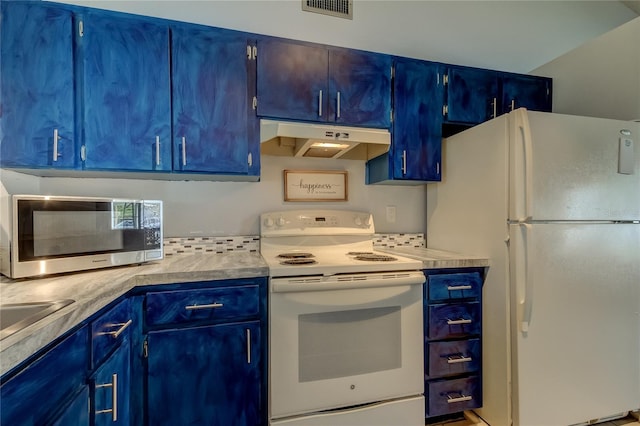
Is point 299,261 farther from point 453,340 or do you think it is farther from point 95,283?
point 453,340

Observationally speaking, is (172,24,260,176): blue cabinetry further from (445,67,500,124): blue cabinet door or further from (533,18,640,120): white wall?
(533,18,640,120): white wall

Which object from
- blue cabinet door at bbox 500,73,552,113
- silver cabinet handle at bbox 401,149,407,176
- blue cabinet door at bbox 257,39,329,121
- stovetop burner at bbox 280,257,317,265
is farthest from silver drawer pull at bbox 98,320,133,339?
blue cabinet door at bbox 500,73,552,113

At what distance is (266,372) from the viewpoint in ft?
4.53

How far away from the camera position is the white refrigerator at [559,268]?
145cm

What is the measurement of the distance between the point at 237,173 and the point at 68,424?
117 cm

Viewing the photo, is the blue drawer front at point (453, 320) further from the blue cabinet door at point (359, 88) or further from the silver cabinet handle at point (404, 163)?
the blue cabinet door at point (359, 88)

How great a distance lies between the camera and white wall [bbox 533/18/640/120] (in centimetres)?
177

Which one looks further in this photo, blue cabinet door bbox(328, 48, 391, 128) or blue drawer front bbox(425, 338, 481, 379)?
blue cabinet door bbox(328, 48, 391, 128)

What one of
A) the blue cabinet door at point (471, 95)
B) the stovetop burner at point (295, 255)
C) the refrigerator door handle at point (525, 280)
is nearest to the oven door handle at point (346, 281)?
the stovetop burner at point (295, 255)

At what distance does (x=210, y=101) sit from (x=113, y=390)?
53.5 inches

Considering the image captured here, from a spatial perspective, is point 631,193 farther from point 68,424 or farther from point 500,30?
point 68,424

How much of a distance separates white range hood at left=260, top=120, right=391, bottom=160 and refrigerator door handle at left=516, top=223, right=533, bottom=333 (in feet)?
2.89

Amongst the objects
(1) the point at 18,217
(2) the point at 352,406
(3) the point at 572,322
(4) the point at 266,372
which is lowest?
(2) the point at 352,406

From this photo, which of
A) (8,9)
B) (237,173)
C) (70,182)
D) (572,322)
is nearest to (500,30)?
(572,322)
